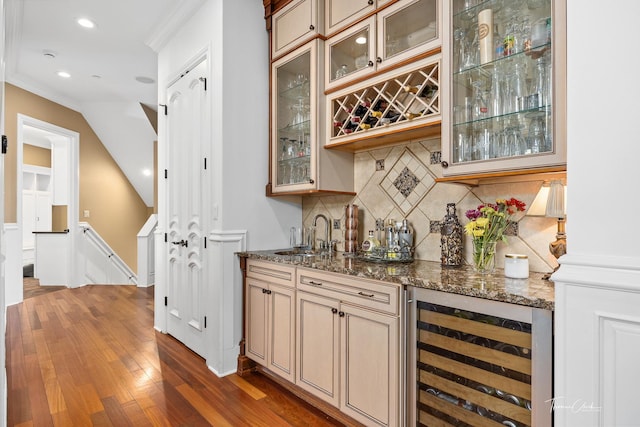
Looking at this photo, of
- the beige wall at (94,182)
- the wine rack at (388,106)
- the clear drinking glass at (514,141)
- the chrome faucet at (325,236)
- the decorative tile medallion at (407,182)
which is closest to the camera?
the clear drinking glass at (514,141)

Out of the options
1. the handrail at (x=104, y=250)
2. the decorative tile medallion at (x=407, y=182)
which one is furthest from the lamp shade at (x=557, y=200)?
the handrail at (x=104, y=250)

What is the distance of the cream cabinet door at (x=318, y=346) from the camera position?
6.35 feet

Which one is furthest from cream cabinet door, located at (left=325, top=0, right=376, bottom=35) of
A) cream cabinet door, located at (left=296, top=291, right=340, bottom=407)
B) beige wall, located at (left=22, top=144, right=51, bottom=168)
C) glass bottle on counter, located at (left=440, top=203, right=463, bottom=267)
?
beige wall, located at (left=22, top=144, right=51, bottom=168)

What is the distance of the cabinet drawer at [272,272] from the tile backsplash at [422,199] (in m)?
0.61

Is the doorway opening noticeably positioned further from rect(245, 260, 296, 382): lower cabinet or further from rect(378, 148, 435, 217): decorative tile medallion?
rect(378, 148, 435, 217): decorative tile medallion

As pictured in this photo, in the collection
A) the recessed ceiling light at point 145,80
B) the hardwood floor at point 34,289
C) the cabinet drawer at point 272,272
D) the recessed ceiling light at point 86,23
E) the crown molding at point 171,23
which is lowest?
the hardwood floor at point 34,289

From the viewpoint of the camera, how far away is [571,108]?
3.69 ft

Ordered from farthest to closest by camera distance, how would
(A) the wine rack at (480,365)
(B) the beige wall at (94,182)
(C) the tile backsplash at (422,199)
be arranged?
(B) the beige wall at (94,182), (C) the tile backsplash at (422,199), (A) the wine rack at (480,365)

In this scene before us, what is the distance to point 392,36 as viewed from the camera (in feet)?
6.67

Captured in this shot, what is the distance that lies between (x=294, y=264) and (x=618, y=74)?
1.73 m

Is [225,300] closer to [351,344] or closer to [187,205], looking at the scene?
[187,205]

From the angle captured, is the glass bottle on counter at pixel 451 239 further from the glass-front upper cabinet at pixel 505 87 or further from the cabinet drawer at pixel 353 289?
the cabinet drawer at pixel 353 289

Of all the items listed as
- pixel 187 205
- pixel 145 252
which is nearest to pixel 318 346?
pixel 187 205

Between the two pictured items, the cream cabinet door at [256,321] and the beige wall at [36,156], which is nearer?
the cream cabinet door at [256,321]
